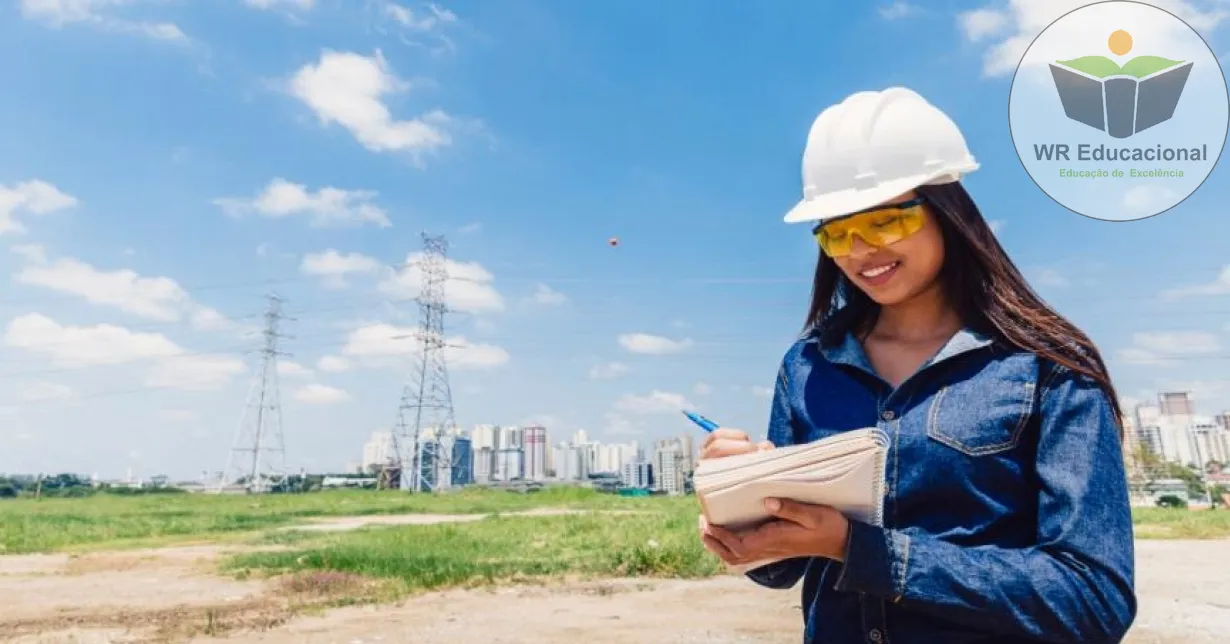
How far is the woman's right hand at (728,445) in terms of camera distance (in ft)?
3.02

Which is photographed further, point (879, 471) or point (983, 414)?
point (983, 414)

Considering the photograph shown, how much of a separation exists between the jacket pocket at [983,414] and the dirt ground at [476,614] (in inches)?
147

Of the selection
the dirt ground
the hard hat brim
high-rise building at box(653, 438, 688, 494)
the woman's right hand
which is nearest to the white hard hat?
the hard hat brim

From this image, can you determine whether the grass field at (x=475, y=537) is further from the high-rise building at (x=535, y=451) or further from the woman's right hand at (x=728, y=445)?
the high-rise building at (x=535, y=451)

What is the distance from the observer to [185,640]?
4633mm

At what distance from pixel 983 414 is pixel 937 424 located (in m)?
0.05

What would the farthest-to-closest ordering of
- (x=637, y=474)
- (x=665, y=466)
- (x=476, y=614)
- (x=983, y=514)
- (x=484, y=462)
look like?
1. (x=484, y=462)
2. (x=637, y=474)
3. (x=665, y=466)
4. (x=476, y=614)
5. (x=983, y=514)

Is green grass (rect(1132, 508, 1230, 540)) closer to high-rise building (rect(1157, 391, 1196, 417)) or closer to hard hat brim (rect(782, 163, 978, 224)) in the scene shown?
hard hat brim (rect(782, 163, 978, 224))

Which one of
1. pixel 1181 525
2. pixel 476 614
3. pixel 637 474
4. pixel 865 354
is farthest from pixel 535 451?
pixel 865 354

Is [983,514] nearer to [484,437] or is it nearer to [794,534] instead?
[794,534]

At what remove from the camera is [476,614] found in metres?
5.20

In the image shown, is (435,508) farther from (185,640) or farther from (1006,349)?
(1006,349)

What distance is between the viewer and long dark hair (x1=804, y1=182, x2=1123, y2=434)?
37.4 inches

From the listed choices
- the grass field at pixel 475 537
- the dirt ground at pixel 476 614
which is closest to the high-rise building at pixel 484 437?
the grass field at pixel 475 537
